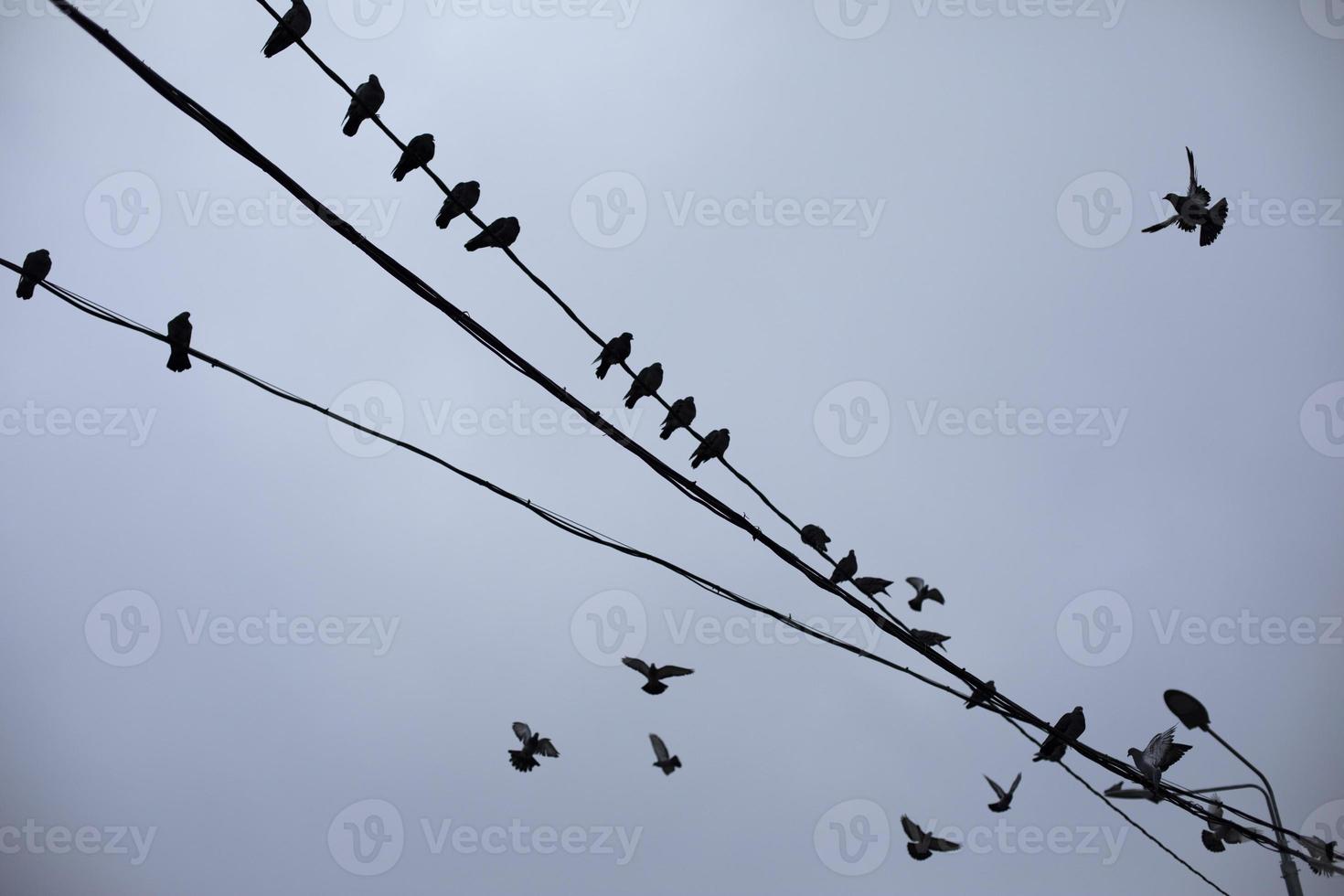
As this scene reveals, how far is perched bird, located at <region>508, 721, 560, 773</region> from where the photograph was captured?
483 centimetres

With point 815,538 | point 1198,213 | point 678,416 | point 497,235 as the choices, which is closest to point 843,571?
point 815,538

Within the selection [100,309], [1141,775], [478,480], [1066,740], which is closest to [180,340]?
[100,309]

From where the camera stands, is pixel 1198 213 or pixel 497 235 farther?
pixel 1198 213

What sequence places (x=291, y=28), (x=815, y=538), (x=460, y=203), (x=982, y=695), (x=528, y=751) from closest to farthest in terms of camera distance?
1. (x=291, y=28)
2. (x=460, y=203)
3. (x=982, y=695)
4. (x=815, y=538)
5. (x=528, y=751)

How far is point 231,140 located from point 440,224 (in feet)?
2.12

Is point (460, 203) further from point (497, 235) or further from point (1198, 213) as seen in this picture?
point (1198, 213)

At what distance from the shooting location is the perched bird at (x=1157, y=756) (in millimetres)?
3445

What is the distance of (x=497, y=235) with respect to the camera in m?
3.02

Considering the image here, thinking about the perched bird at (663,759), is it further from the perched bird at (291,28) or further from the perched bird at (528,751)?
the perched bird at (291,28)

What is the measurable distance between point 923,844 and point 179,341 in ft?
15.1

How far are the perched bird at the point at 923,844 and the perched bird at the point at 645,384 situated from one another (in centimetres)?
325

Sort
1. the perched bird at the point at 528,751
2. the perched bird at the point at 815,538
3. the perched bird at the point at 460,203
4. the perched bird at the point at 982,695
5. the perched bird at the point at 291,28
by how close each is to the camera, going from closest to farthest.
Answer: the perched bird at the point at 291,28 < the perched bird at the point at 460,203 < the perched bird at the point at 982,695 < the perched bird at the point at 815,538 < the perched bird at the point at 528,751

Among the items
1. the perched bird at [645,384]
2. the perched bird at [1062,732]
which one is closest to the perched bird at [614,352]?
the perched bird at [645,384]

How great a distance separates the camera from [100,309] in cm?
283
